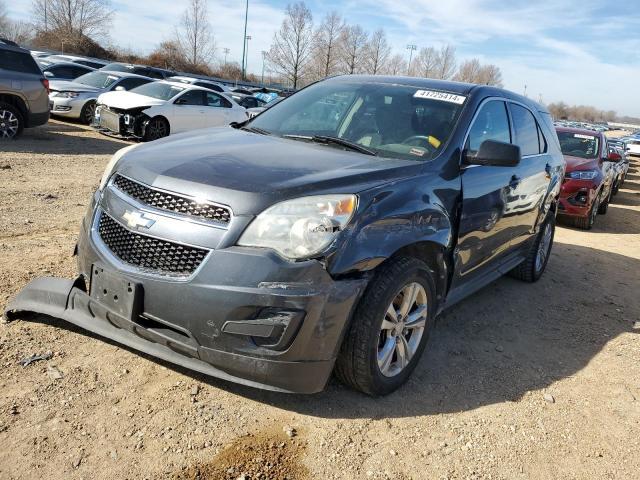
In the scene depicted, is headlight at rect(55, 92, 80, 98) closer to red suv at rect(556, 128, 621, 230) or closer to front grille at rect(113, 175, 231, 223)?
red suv at rect(556, 128, 621, 230)

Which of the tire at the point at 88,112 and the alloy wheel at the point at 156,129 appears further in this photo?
the tire at the point at 88,112

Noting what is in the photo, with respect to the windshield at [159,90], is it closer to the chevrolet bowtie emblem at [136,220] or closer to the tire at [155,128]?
the tire at [155,128]

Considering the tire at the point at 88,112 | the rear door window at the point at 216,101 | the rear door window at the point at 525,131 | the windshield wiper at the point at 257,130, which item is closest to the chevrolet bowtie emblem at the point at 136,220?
the windshield wiper at the point at 257,130

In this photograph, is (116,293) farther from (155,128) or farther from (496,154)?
(155,128)

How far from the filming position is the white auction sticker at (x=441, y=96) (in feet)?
12.3

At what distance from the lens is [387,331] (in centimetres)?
301

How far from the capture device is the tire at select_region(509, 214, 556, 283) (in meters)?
5.44

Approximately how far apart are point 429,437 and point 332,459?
22.5 inches

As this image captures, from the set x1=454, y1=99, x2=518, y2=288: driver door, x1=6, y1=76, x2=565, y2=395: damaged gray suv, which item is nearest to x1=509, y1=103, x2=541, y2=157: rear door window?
x1=454, y1=99, x2=518, y2=288: driver door

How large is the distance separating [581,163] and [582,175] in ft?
1.43

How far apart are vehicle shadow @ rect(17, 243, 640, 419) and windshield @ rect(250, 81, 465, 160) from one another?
4.63ft

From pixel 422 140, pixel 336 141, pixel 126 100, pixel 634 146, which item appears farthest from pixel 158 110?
pixel 634 146

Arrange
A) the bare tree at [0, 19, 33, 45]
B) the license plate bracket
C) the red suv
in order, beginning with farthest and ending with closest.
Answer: the bare tree at [0, 19, 33, 45], the red suv, the license plate bracket

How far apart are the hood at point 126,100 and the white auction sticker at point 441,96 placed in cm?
990
